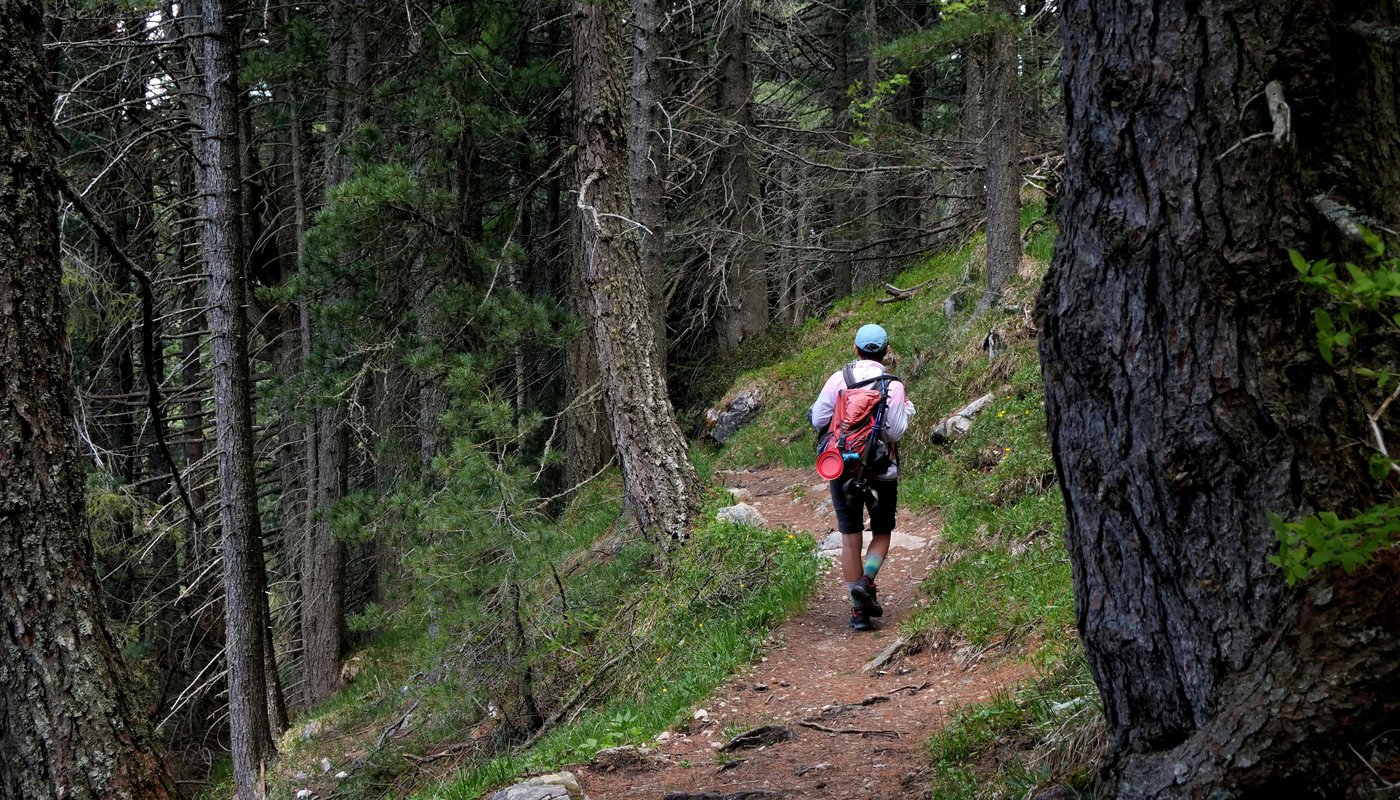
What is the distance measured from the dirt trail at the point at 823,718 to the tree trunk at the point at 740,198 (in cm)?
1029

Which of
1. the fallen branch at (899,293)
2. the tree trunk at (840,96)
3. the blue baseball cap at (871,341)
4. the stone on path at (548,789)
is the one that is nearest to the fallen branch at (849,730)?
the stone on path at (548,789)

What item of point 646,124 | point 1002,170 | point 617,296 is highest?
point 646,124

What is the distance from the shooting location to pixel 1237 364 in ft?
8.25

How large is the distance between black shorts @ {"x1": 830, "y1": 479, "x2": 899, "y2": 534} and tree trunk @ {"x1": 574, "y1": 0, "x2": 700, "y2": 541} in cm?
226

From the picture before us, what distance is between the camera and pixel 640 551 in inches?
364

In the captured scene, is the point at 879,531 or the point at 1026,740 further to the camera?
the point at 879,531

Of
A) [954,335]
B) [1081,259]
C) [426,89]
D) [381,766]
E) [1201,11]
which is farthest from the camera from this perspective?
[954,335]

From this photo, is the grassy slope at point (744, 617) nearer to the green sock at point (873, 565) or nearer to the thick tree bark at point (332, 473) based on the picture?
the green sock at point (873, 565)

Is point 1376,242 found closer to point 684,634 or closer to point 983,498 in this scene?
point 684,634

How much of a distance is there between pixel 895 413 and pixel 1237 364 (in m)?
4.43

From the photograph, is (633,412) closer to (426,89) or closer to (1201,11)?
(426,89)

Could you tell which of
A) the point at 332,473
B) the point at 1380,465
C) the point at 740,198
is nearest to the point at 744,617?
the point at 1380,465

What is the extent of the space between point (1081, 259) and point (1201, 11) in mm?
673

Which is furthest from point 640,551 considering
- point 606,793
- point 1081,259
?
point 1081,259
